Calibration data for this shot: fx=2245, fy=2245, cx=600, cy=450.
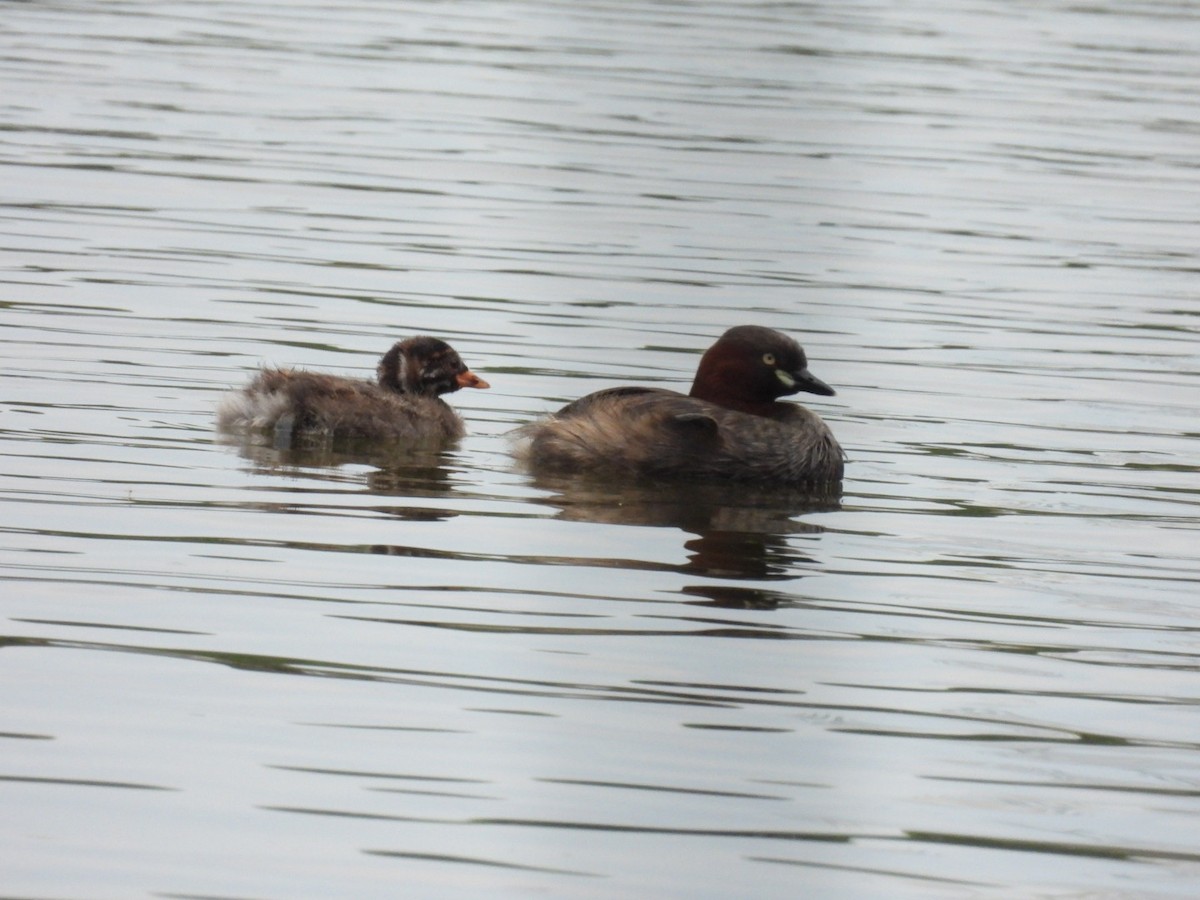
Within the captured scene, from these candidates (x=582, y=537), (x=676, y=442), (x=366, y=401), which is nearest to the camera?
(x=582, y=537)

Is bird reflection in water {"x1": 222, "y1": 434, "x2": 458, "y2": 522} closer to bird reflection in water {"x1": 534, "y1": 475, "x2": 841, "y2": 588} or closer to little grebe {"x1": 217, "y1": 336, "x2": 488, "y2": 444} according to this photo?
little grebe {"x1": 217, "y1": 336, "x2": 488, "y2": 444}

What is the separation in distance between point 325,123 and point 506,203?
366 centimetres

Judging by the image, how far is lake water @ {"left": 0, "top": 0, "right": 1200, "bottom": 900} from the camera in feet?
16.2

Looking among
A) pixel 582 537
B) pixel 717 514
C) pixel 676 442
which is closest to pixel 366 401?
pixel 676 442

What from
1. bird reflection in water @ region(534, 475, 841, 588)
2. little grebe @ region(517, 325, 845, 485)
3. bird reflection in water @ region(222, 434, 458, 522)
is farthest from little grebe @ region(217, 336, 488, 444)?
bird reflection in water @ region(534, 475, 841, 588)

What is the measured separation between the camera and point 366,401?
9.27 meters

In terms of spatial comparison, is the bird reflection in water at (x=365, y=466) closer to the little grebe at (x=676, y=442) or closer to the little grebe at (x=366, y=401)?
the little grebe at (x=366, y=401)

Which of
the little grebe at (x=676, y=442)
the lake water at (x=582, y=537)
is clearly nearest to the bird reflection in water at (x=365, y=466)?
the lake water at (x=582, y=537)

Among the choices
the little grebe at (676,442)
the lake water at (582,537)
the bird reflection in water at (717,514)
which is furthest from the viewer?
the little grebe at (676,442)

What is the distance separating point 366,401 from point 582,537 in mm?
1909

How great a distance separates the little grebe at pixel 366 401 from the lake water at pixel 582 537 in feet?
0.81

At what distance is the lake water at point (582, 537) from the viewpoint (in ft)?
16.2

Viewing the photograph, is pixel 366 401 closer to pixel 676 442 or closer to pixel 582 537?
pixel 676 442

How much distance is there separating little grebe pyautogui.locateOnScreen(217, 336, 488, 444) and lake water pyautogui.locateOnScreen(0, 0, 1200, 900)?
25 cm
